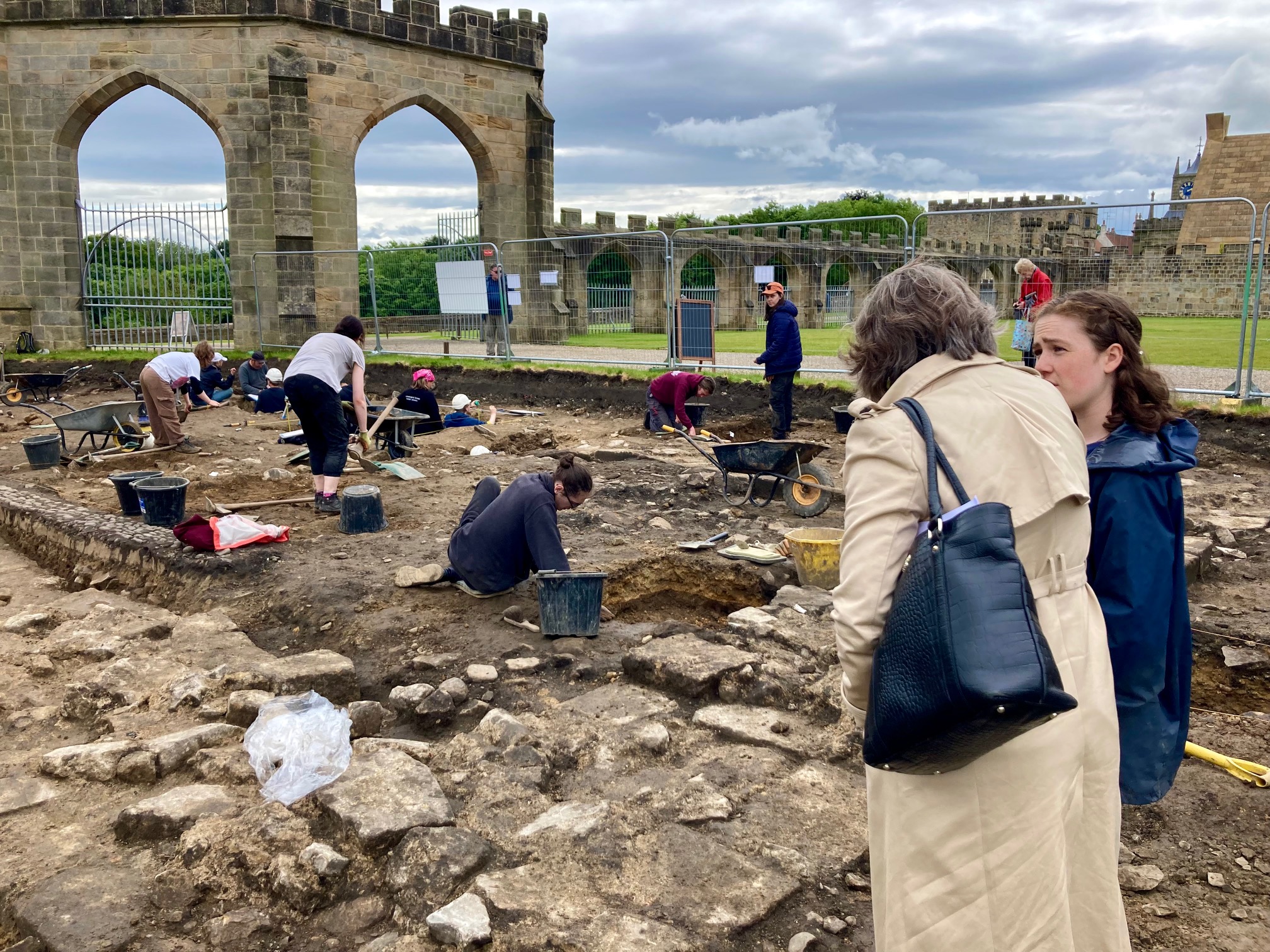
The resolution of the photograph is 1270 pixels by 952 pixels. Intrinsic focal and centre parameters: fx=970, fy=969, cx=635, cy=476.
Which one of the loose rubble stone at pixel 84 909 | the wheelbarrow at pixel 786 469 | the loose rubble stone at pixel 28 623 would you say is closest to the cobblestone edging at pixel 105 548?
the loose rubble stone at pixel 28 623

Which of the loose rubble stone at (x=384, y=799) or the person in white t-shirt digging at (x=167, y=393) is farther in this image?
the person in white t-shirt digging at (x=167, y=393)

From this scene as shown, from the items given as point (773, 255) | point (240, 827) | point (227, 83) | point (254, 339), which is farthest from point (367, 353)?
point (240, 827)

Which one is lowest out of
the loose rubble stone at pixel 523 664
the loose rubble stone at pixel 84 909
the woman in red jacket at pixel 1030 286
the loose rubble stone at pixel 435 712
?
the loose rubble stone at pixel 84 909

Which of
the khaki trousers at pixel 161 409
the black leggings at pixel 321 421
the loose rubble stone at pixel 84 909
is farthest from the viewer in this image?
the khaki trousers at pixel 161 409

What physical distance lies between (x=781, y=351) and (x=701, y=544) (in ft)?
13.7

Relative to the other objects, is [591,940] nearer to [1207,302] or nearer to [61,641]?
[61,641]

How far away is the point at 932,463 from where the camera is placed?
5.59 feet

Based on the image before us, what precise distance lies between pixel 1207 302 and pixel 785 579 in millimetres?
29420

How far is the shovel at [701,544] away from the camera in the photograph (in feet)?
22.3

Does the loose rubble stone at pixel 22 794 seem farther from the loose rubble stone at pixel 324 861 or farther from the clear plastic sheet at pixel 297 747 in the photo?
the loose rubble stone at pixel 324 861

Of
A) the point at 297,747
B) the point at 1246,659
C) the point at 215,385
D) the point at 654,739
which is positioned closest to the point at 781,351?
the point at 1246,659

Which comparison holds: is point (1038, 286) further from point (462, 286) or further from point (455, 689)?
point (462, 286)

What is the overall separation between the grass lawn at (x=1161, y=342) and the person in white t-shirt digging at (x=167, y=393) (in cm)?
788

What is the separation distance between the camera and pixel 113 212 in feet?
67.6
